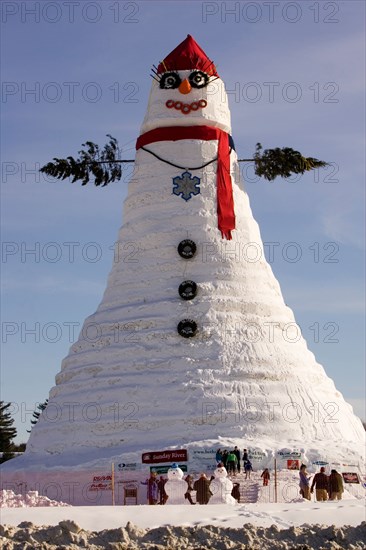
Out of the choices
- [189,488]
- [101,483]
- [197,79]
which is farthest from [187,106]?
[189,488]

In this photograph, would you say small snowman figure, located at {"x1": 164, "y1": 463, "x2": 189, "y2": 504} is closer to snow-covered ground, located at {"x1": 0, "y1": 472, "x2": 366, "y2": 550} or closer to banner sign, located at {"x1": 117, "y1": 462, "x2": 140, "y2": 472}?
banner sign, located at {"x1": 117, "y1": 462, "x2": 140, "y2": 472}

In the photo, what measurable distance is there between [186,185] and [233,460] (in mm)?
9426

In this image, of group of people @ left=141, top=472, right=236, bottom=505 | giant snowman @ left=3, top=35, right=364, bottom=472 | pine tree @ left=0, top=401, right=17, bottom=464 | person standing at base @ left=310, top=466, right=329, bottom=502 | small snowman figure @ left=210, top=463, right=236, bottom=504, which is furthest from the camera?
pine tree @ left=0, top=401, right=17, bottom=464

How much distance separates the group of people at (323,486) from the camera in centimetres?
2241

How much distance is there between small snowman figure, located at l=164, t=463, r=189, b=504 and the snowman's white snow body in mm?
674

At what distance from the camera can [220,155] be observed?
30.4m

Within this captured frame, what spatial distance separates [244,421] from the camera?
84.3 ft

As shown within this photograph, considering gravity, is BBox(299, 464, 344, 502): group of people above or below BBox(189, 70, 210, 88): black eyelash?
below

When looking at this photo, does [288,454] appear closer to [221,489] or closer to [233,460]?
[233,460]

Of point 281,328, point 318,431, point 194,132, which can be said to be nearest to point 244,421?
point 318,431

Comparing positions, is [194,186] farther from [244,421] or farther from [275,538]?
[275,538]

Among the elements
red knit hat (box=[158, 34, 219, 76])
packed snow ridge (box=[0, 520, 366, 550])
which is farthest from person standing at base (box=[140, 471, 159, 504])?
red knit hat (box=[158, 34, 219, 76])

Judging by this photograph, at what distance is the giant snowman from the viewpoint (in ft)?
84.9

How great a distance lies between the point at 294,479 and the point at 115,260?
9575 mm
